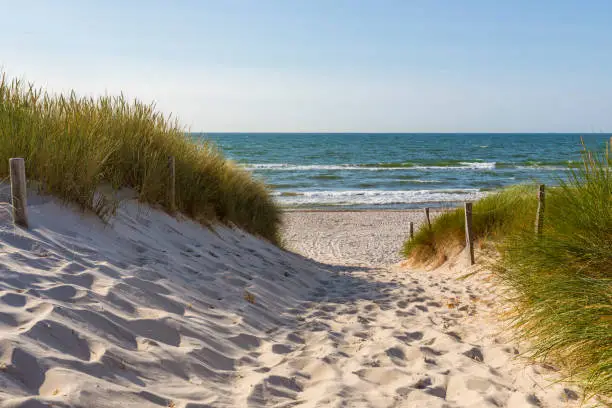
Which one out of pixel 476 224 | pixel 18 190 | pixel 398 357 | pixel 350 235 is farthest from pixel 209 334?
pixel 350 235

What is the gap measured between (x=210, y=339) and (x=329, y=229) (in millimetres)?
15474

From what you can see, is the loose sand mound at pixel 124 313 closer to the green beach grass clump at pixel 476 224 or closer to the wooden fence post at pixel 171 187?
the wooden fence post at pixel 171 187

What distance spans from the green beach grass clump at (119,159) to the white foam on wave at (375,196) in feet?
52.7

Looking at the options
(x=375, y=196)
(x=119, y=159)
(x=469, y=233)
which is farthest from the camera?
(x=375, y=196)

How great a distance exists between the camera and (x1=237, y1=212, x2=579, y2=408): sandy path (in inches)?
124

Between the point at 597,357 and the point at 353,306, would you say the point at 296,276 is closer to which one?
the point at 353,306

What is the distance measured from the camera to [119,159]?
23.0 feet

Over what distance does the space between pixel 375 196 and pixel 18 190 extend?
79.1 ft

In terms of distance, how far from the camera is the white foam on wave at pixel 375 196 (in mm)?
26203

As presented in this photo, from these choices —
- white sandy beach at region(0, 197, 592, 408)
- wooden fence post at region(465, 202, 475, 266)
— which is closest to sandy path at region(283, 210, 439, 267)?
wooden fence post at region(465, 202, 475, 266)

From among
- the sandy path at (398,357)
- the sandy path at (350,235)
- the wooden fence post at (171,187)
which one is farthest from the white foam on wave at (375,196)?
the sandy path at (398,357)

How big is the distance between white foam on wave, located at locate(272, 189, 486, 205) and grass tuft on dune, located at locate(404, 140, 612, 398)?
20.6 metres

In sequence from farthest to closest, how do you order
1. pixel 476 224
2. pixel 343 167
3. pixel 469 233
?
pixel 343 167, pixel 476 224, pixel 469 233

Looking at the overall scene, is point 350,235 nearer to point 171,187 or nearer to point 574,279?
point 171,187
